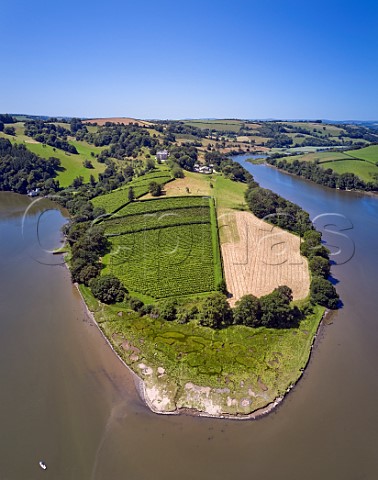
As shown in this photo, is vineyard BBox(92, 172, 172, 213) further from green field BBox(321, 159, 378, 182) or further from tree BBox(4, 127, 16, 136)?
green field BBox(321, 159, 378, 182)

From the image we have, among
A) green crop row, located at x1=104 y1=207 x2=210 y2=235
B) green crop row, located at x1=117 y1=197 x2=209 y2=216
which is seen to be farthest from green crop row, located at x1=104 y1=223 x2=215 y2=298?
green crop row, located at x1=117 y1=197 x2=209 y2=216

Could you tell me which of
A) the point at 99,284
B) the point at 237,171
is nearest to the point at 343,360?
the point at 99,284

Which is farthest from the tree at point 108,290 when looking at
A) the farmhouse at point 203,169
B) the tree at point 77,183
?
the farmhouse at point 203,169

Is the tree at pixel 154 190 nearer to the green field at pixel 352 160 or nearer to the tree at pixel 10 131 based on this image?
the green field at pixel 352 160

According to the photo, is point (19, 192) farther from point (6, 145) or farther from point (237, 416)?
point (237, 416)

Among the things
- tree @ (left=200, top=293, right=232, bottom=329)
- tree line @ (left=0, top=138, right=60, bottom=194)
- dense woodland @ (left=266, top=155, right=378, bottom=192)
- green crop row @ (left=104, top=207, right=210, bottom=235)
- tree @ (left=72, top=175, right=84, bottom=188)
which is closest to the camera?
tree @ (left=200, top=293, right=232, bottom=329)

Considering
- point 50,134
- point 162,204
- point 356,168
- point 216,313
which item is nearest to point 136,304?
point 216,313
